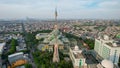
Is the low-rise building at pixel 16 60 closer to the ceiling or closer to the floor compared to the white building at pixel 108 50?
closer to the floor

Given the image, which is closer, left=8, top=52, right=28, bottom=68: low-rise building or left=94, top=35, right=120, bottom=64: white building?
left=94, top=35, right=120, bottom=64: white building

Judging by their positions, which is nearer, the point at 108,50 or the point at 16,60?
the point at 108,50

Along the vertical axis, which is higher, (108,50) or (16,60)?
(108,50)

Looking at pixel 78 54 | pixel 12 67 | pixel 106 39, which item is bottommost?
pixel 12 67

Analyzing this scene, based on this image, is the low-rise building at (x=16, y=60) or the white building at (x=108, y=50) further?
the low-rise building at (x=16, y=60)

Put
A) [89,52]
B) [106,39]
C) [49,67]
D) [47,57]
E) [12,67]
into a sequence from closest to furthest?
[49,67]
[12,67]
[47,57]
[106,39]
[89,52]

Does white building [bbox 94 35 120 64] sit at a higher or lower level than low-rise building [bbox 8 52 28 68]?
higher

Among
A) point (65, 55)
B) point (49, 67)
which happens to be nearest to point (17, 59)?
point (49, 67)

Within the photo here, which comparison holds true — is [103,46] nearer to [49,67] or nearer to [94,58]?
[94,58]
